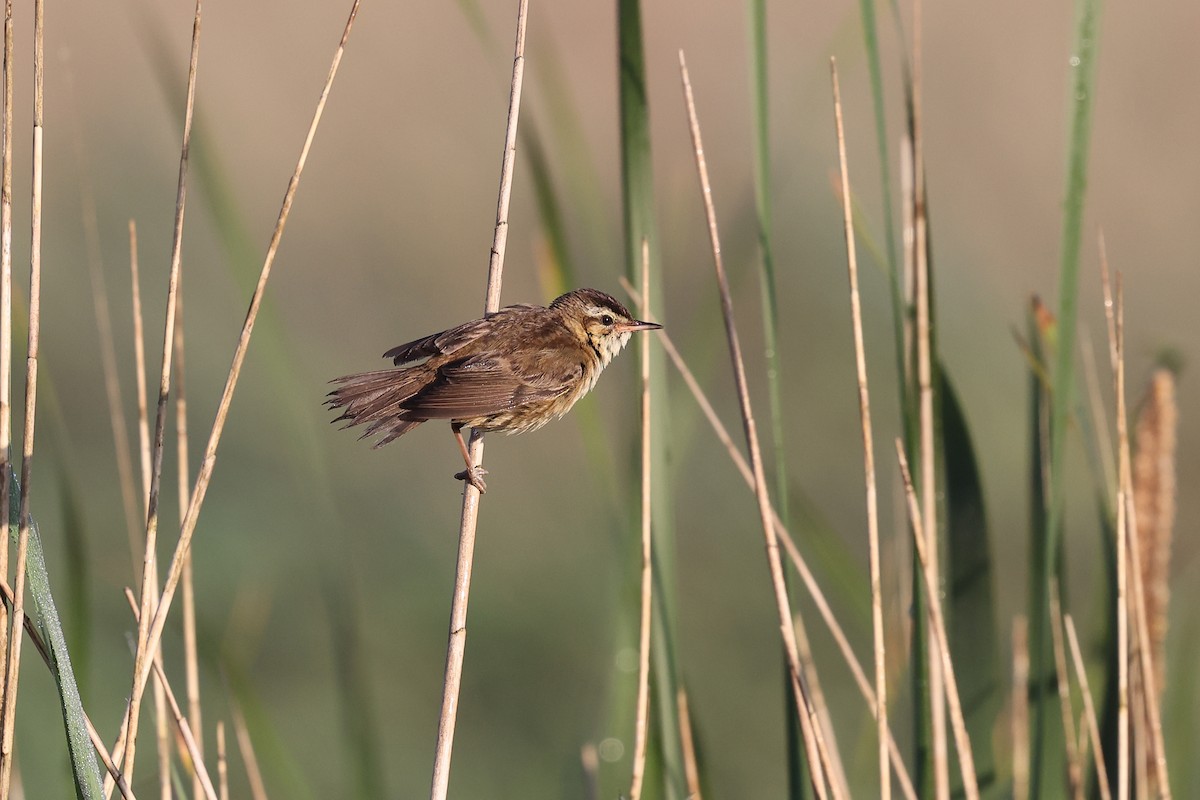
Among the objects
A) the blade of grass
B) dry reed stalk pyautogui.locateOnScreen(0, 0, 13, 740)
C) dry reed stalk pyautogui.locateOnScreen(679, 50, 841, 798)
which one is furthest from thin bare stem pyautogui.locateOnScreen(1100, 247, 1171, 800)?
dry reed stalk pyautogui.locateOnScreen(0, 0, 13, 740)

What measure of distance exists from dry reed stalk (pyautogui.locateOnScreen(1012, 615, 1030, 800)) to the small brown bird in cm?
112

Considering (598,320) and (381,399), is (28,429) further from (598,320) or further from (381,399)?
(598,320)

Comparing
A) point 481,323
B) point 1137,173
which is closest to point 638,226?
point 481,323

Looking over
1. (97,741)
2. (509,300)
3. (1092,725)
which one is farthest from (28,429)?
(509,300)

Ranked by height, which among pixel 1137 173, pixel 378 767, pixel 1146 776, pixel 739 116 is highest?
pixel 739 116

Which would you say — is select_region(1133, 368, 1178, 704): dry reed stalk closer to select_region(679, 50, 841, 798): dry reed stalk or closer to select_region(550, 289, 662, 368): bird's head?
select_region(679, 50, 841, 798): dry reed stalk

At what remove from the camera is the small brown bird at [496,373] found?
8.93 feet

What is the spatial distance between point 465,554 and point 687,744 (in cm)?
57

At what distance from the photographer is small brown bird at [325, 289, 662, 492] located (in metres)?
2.72

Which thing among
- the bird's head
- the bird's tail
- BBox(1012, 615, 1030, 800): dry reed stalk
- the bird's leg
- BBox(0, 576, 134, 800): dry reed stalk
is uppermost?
the bird's head

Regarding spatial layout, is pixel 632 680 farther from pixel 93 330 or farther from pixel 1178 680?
pixel 93 330

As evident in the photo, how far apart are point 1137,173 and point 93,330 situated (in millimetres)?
8097

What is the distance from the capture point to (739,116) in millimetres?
10055

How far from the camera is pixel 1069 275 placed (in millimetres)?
2131
